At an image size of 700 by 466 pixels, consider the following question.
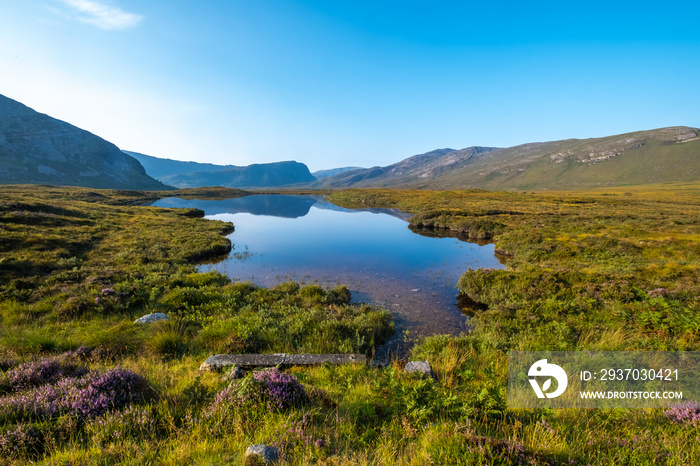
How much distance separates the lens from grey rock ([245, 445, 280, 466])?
329 centimetres

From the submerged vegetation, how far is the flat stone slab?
1.10 ft

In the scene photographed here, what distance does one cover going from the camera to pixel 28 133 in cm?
19100

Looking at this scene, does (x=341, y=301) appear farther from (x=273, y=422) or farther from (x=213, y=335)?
(x=273, y=422)

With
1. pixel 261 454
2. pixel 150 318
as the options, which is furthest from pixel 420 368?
pixel 150 318

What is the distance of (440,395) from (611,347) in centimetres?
635

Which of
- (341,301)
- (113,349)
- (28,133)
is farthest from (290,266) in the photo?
(28,133)

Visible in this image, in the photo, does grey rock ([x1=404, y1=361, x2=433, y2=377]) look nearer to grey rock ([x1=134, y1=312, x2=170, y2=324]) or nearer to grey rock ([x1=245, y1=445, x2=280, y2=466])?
grey rock ([x1=245, y1=445, x2=280, y2=466])

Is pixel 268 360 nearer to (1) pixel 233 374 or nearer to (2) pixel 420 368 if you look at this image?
(1) pixel 233 374

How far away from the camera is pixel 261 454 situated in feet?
11.0

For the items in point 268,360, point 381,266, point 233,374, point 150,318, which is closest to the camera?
point 233,374

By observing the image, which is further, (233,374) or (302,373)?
(233,374)

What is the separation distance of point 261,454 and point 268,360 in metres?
3.98

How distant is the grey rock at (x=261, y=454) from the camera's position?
10.8 feet

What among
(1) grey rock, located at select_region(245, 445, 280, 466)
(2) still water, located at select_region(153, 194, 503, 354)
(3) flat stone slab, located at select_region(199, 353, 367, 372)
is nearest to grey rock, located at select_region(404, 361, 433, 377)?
(3) flat stone slab, located at select_region(199, 353, 367, 372)
